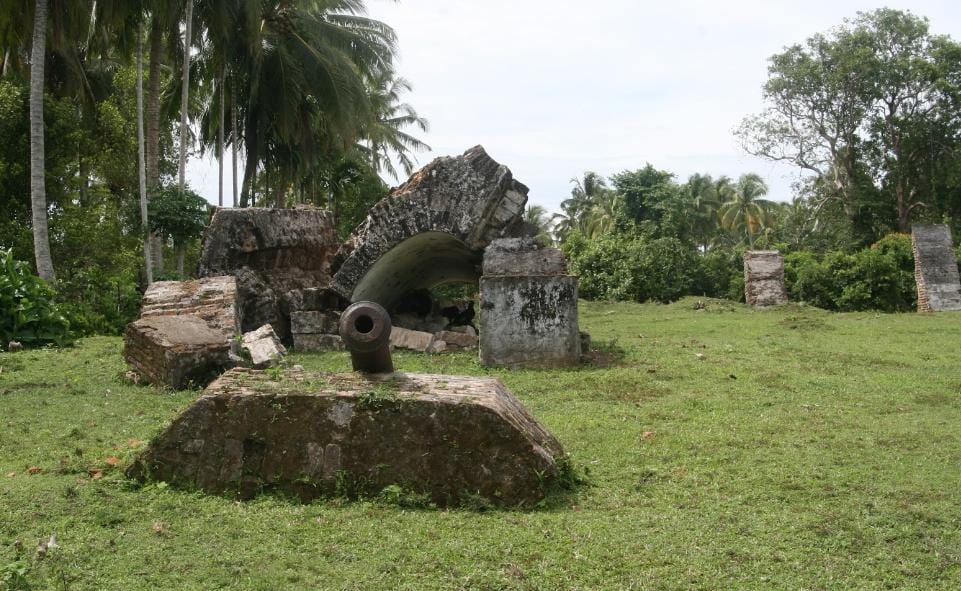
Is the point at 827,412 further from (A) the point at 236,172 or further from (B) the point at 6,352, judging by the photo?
(A) the point at 236,172

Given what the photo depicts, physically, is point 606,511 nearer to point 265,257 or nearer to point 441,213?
point 441,213

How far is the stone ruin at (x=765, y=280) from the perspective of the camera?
19.5 m

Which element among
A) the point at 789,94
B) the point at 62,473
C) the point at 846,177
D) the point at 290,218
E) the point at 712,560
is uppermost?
the point at 789,94

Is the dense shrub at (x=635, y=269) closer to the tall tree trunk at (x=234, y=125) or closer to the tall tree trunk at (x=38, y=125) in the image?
the tall tree trunk at (x=234, y=125)

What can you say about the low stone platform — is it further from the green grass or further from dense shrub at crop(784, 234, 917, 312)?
dense shrub at crop(784, 234, 917, 312)

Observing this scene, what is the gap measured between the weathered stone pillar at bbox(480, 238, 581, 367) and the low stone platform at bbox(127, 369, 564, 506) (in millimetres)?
4972

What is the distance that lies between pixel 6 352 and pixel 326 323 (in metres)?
3.91

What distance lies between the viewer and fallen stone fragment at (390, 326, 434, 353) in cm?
1094

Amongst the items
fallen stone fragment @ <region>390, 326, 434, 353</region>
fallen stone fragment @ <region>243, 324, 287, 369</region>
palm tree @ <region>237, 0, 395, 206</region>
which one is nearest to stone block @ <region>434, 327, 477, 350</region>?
fallen stone fragment @ <region>390, 326, 434, 353</region>

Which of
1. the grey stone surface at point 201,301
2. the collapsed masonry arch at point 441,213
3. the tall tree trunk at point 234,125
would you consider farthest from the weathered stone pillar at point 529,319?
the tall tree trunk at point 234,125

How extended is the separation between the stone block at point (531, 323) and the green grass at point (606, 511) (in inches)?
64.5

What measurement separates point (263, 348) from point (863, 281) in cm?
1547

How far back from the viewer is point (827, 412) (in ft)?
23.0

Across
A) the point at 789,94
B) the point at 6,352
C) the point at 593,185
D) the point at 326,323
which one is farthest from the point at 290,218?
the point at 593,185
